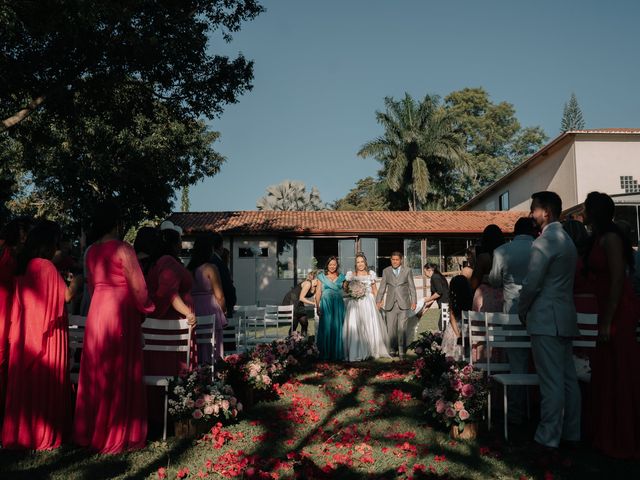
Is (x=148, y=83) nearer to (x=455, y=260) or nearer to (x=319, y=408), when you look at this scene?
(x=319, y=408)

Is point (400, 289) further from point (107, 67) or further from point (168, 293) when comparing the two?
point (107, 67)

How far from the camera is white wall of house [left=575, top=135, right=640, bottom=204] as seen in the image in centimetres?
2439

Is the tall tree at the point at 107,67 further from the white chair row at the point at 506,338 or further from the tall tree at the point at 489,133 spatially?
the tall tree at the point at 489,133

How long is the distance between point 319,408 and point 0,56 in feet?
31.8

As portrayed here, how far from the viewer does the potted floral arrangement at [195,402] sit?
4.61 meters

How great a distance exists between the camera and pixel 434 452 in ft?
14.3

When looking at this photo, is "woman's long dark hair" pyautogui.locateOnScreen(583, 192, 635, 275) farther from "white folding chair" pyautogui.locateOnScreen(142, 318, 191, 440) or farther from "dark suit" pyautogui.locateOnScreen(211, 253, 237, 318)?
"dark suit" pyautogui.locateOnScreen(211, 253, 237, 318)

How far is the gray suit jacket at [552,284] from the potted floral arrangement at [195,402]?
2.79 meters

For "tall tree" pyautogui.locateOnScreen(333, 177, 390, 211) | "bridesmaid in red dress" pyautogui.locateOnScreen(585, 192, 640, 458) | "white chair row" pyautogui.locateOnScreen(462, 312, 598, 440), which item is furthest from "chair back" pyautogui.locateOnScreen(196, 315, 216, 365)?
"tall tree" pyautogui.locateOnScreen(333, 177, 390, 211)

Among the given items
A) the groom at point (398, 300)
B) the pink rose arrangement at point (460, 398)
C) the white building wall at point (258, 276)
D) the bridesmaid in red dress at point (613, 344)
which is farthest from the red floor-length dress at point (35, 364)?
the white building wall at point (258, 276)

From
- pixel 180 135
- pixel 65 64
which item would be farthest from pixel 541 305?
pixel 180 135

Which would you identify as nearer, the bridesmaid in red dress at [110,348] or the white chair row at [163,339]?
the bridesmaid in red dress at [110,348]

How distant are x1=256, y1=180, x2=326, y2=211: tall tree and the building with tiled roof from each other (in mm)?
22372

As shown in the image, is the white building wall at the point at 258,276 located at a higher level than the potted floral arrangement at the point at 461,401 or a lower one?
higher
